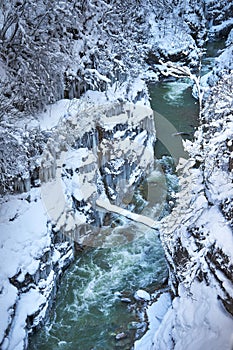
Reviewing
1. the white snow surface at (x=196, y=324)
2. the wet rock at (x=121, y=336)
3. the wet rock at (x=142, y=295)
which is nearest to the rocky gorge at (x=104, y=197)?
the white snow surface at (x=196, y=324)

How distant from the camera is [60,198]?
1181cm

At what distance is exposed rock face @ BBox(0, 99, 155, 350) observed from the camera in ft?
31.1

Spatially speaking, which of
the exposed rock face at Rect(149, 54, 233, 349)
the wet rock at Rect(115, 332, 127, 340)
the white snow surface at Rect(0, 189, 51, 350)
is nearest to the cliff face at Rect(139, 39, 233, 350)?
the exposed rock face at Rect(149, 54, 233, 349)

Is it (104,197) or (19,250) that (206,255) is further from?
(104,197)

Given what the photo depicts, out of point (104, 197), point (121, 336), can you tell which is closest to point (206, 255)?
point (121, 336)

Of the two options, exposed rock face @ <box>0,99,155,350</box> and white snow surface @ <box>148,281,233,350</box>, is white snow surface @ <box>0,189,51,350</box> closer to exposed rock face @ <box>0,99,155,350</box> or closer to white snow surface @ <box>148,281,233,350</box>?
exposed rock face @ <box>0,99,155,350</box>

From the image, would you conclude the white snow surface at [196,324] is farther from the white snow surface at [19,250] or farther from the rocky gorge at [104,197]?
the white snow surface at [19,250]

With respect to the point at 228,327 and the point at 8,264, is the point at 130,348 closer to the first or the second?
the point at 228,327

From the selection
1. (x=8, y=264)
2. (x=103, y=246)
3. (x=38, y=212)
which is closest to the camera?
(x=8, y=264)

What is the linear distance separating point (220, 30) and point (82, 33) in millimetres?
21747

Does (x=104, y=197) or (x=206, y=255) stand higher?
(x=206, y=255)

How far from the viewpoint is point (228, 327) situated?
6766 mm

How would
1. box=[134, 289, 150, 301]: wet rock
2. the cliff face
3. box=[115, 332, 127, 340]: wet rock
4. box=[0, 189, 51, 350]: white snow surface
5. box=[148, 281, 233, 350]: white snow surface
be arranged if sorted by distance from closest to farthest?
box=[148, 281, 233, 350]: white snow surface
the cliff face
box=[0, 189, 51, 350]: white snow surface
box=[115, 332, 127, 340]: wet rock
box=[134, 289, 150, 301]: wet rock

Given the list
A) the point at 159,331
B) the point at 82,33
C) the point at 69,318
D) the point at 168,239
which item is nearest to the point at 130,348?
the point at 159,331
